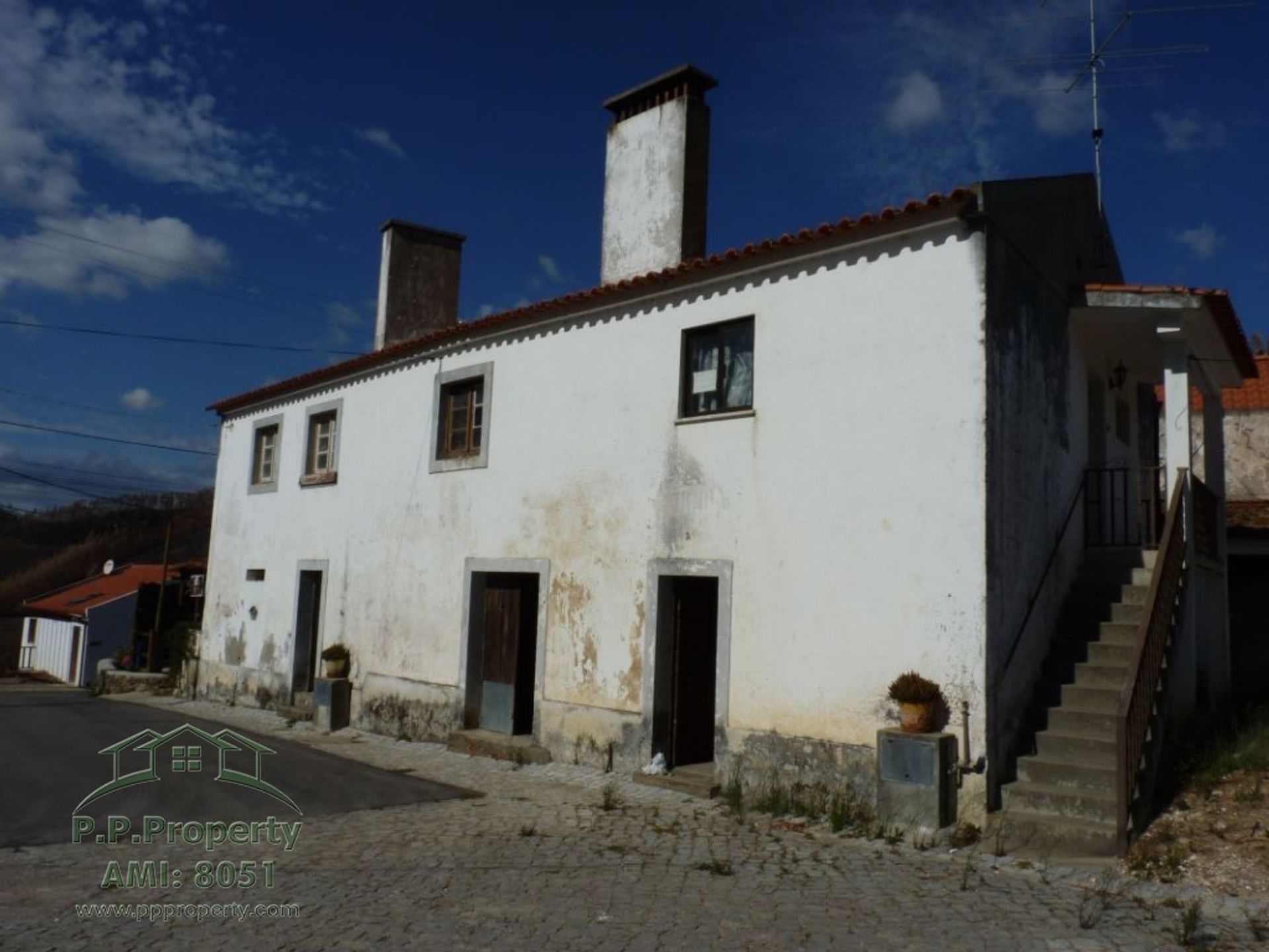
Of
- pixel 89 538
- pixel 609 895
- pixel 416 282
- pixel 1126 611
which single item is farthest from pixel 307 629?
pixel 89 538

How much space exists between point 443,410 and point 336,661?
13.1ft

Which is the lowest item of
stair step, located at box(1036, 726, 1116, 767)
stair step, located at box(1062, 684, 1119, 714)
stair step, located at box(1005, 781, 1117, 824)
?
stair step, located at box(1005, 781, 1117, 824)

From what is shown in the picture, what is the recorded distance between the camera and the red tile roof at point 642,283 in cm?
802

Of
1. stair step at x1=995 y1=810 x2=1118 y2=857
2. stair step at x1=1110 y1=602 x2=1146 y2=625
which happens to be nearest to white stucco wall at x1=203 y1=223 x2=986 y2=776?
stair step at x1=995 y1=810 x2=1118 y2=857

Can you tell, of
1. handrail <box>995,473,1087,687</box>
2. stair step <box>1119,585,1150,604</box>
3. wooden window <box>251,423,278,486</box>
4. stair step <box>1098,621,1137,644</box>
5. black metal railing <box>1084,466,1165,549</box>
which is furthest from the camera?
wooden window <box>251,423,278,486</box>

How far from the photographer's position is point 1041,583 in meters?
8.67

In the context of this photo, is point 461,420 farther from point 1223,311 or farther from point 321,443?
point 1223,311

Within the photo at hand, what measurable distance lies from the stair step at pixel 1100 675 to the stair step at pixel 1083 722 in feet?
1.19

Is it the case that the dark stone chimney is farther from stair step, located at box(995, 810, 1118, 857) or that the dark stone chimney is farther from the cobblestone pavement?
stair step, located at box(995, 810, 1118, 857)

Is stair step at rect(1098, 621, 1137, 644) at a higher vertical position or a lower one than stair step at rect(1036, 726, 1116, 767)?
higher

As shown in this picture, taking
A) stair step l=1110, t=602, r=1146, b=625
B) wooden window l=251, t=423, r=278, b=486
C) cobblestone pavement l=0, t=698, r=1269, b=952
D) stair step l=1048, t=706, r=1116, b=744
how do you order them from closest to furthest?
cobblestone pavement l=0, t=698, r=1269, b=952 < stair step l=1048, t=706, r=1116, b=744 < stair step l=1110, t=602, r=1146, b=625 < wooden window l=251, t=423, r=278, b=486

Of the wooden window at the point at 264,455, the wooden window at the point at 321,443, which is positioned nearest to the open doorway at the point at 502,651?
the wooden window at the point at 321,443

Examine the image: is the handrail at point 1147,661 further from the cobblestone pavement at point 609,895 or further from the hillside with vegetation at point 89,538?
the hillside with vegetation at point 89,538

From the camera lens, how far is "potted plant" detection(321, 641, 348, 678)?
1374cm
